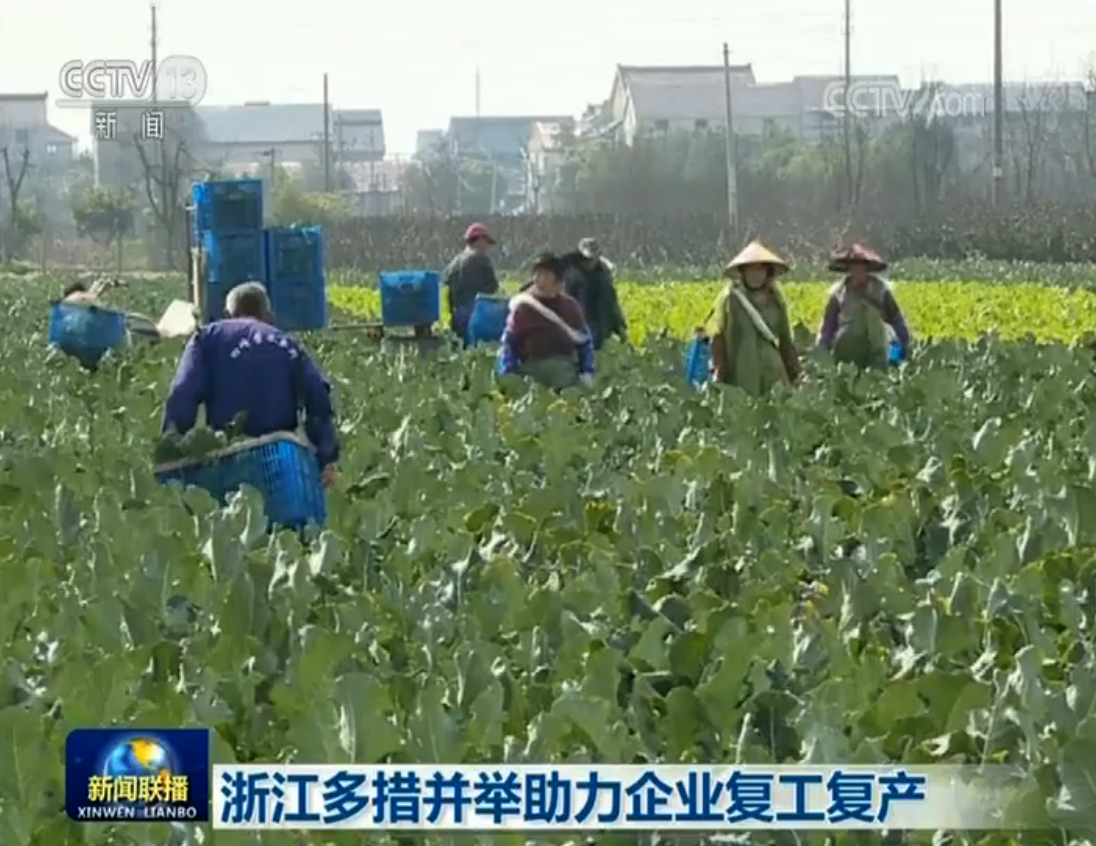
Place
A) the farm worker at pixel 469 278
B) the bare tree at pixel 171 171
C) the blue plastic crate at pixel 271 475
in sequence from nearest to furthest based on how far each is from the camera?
Result: the blue plastic crate at pixel 271 475 → the farm worker at pixel 469 278 → the bare tree at pixel 171 171

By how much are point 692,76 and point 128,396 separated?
111139 millimetres

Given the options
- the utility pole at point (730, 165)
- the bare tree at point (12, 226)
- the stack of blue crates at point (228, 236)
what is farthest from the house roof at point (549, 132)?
the stack of blue crates at point (228, 236)

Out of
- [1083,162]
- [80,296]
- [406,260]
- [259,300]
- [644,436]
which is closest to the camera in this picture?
[259,300]

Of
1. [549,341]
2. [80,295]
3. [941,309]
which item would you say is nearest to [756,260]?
[549,341]

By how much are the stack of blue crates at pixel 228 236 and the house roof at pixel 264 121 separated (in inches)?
4380

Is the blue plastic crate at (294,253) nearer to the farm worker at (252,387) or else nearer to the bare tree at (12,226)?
the farm worker at (252,387)

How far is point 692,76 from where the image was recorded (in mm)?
121562

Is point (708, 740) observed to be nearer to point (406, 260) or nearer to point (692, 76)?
point (406, 260)

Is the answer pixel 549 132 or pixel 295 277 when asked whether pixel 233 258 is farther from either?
pixel 549 132

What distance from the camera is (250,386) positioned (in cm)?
838

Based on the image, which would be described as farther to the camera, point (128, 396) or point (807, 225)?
point (807, 225)

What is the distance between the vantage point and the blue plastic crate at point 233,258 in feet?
71.0

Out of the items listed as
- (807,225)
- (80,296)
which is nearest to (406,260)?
(807,225)

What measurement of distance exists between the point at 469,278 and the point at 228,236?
3714mm
